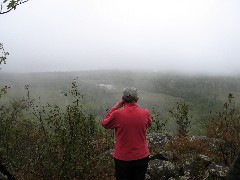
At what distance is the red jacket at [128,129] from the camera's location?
643 centimetres

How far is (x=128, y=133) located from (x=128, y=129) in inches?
3.0

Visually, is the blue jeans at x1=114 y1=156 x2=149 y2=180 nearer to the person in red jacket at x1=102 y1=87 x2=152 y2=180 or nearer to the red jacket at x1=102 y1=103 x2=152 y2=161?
the person in red jacket at x1=102 y1=87 x2=152 y2=180

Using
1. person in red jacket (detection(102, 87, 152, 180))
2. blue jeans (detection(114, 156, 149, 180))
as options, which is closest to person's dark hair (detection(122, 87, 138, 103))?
person in red jacket (detection(102, 87, 152, 180))

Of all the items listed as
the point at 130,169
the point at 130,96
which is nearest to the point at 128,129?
the point at 130,96

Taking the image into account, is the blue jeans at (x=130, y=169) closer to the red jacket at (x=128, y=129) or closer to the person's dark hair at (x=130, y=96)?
the red jacket at (x=128, y=129)

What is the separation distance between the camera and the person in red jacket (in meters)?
6.43

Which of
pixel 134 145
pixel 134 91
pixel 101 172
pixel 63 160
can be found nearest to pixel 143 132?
pixel 134 145

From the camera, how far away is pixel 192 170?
11.5 metres

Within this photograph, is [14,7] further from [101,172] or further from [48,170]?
[101,172]

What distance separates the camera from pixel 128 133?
643cm

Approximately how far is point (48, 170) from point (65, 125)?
144 centimetres

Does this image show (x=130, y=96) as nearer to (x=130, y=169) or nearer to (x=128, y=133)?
(x=128, y=133)

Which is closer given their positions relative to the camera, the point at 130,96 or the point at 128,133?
the point at 128,133

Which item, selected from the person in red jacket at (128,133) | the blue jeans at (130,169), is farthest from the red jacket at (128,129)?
the blue jeans at (130,169)
